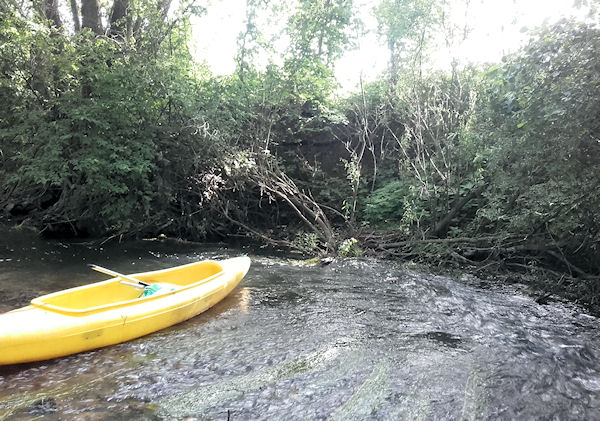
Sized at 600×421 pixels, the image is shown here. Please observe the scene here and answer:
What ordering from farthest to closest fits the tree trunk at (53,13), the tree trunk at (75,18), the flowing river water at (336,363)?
the tree trunk at (75,18) < the tree trunk at (53,13) < the flowing river water at (336,363)

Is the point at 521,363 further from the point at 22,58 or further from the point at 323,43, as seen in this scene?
the point at 323,43

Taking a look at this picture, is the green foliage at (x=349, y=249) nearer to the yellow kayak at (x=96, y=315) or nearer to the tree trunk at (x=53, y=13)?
the yellow kayak at (x=96, y=315)

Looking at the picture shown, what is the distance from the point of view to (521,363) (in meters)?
4.15

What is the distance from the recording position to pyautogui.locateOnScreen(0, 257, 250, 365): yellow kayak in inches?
151

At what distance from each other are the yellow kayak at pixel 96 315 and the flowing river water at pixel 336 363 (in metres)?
0.15

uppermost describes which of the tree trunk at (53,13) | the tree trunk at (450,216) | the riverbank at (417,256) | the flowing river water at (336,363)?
the tree trunk at (53,13)

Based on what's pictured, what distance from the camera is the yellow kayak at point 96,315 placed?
3.84m

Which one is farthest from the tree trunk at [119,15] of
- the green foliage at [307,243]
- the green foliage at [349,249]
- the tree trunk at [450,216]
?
the tree trunk at [450,216]

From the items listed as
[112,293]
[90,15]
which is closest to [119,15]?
[90,15]

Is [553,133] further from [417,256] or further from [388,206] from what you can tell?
[388,206]

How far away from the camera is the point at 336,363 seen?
4133 mm

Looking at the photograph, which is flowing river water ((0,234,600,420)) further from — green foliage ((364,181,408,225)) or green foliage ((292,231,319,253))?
green foliage ((364,181,408,225))

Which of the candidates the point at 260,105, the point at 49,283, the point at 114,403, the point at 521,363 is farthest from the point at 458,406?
the point at 260,105

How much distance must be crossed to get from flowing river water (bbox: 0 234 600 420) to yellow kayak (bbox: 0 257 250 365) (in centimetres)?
15
